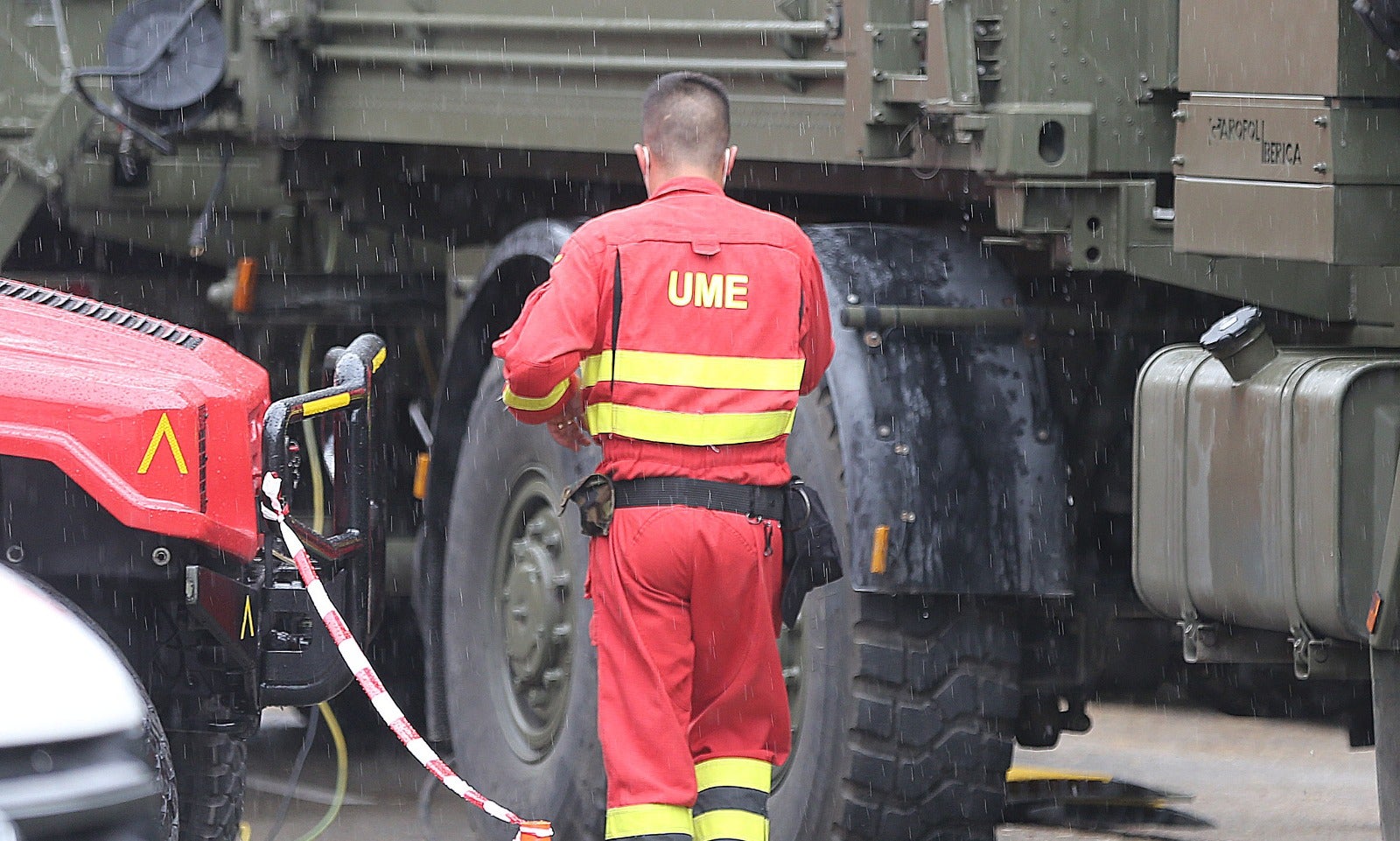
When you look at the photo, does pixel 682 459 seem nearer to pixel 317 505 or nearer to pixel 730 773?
pixel 730 773

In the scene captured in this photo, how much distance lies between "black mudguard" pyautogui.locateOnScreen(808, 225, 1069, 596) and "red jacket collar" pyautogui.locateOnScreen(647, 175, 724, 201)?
497 mm

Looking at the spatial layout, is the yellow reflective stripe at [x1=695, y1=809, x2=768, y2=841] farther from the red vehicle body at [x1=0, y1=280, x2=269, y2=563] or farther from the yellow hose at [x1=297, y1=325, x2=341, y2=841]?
the yellow hose at [x1=297, y1=325, x2=341, y2=841]

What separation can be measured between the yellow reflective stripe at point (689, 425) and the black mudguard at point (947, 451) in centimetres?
46

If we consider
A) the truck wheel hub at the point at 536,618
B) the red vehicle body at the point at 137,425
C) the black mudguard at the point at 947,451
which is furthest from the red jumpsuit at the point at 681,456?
the truck wheel hub at the point at 536,618

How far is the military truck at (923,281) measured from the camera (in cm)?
448

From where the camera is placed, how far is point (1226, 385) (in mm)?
4648

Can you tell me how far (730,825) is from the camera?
15.4 ft

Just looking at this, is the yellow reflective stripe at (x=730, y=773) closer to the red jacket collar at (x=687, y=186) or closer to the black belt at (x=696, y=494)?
the black belt at (x=696, y=494)

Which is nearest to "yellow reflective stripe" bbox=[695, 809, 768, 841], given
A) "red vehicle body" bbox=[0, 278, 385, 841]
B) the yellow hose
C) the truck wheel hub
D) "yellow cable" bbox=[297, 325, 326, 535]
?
"red vehicle body" bbox=[0, 278, 385, 841]

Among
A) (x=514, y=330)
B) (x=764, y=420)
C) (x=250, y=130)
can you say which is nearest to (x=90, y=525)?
(x=514, y=330)

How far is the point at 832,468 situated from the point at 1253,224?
108cm

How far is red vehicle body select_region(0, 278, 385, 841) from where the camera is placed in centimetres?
471

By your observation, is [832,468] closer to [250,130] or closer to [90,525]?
[90,525]

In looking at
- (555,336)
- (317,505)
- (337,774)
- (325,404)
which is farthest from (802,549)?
(337,774)
